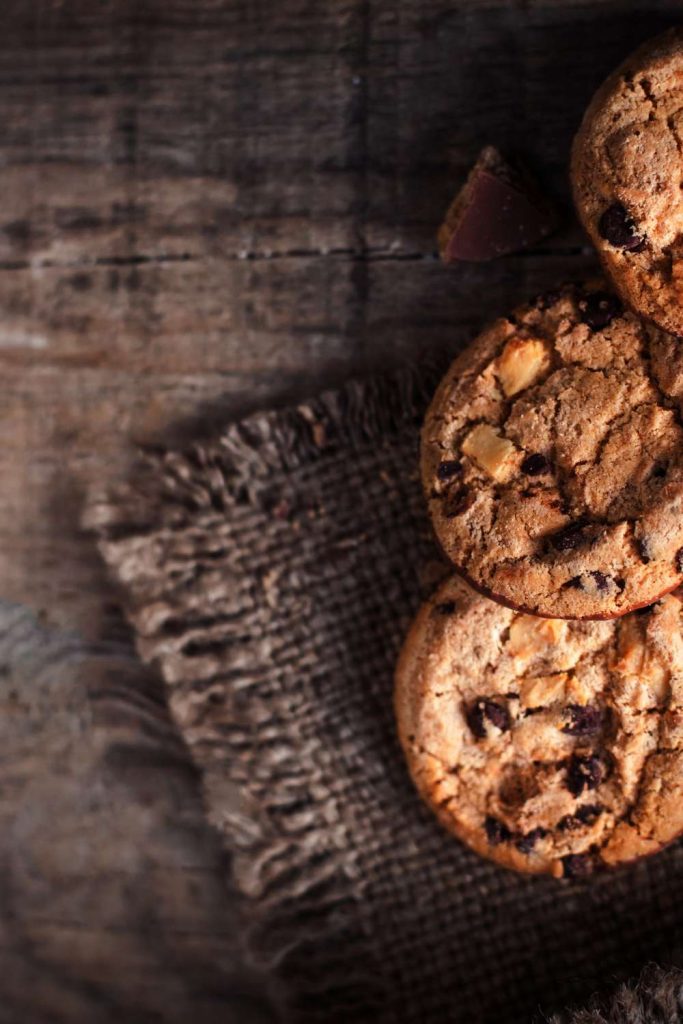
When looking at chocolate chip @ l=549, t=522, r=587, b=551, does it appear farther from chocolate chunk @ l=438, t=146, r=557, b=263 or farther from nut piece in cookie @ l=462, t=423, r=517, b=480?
chocolate chunk @ l=438, t=146, r=557, b=263

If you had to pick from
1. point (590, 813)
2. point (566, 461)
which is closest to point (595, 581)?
point (566, 461)

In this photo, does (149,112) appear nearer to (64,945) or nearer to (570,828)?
(570,828)

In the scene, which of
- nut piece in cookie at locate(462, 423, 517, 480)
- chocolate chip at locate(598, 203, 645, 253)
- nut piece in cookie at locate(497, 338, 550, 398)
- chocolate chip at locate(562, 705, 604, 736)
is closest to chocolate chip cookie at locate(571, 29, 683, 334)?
chocolate chip at locate(598, 203, 645, 253)

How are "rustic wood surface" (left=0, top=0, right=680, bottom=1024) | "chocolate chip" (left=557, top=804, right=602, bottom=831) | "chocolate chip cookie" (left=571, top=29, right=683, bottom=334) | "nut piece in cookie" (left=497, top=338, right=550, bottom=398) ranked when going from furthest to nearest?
"rustic wood surface" (left=0, top=0, right=680, bottom=1024) < "chocolate chip" (left=557, top=804, right=602, bottom=831) < "nut piece in cookie" (left=497, top=338, right=550, bottom=398) < "chocolate chip cookie" (left=571, top=29, right=683, bottom=334)

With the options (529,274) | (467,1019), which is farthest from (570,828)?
(529,274)

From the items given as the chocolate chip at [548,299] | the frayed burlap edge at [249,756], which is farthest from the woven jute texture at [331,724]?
the chocolate chip at [548,299]
